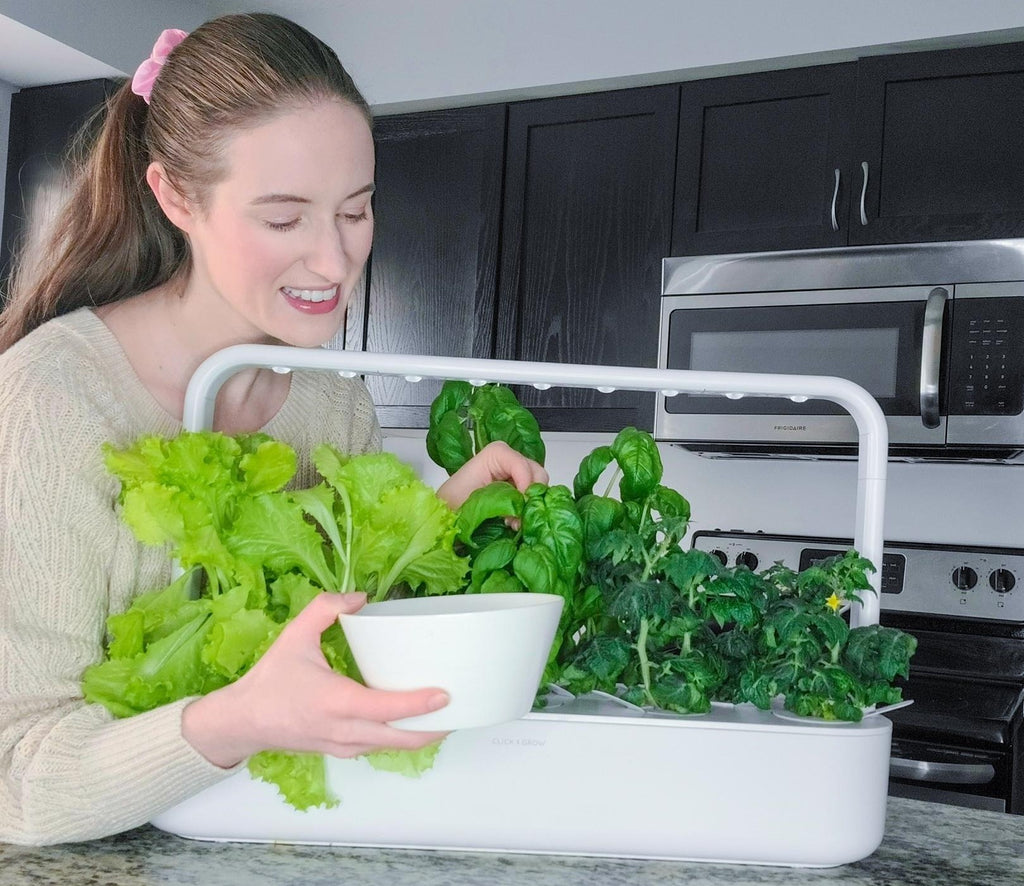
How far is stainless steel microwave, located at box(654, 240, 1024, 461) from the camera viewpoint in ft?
7.66

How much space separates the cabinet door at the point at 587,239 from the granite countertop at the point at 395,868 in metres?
1.99

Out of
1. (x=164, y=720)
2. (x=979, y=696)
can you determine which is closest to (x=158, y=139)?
(x=164, y=720)

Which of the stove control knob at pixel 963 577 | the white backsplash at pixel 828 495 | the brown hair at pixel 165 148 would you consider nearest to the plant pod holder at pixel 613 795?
the brown hair at pixel 165 148

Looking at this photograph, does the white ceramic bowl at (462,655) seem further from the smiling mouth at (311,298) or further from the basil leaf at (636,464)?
the smiling mouth at (311,298)

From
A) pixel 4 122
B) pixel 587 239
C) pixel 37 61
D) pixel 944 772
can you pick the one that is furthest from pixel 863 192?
pixel 4 122

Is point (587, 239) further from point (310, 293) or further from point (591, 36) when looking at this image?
A: point (310, 293)

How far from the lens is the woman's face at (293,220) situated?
3.02ft

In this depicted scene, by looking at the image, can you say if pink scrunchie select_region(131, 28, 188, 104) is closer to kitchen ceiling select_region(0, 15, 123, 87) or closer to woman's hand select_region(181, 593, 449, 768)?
woman's hand select_region(181, 593, 449, 768)

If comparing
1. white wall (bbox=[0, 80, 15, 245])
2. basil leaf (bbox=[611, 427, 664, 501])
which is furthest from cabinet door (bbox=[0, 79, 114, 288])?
basil leaf (bbox=[611, 427, 664, 501])

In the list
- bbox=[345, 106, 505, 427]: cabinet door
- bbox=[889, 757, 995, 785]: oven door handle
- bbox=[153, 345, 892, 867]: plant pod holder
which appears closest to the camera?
bbox=[153, 345, 892, 867]: plant pod holder

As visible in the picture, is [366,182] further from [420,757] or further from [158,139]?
[420,757]

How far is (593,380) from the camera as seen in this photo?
823 millimetres

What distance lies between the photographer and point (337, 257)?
0.94m

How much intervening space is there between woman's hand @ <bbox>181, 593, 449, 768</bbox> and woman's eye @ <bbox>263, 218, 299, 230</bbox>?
1.22ft
